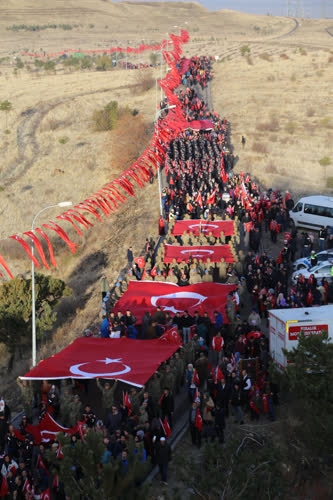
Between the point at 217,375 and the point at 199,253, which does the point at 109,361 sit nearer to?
the point at 217,375

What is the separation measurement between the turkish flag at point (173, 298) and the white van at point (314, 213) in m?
9.72

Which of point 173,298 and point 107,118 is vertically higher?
point 107,118

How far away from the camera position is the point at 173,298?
24.3 m

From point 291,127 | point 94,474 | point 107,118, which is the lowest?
point 94,474

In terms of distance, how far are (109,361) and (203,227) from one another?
496 inches

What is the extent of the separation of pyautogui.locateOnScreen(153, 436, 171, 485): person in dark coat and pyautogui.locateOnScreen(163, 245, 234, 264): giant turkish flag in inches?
486

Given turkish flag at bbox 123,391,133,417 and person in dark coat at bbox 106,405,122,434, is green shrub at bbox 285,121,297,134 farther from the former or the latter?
person in dark coat at bbox 106,405,122,434

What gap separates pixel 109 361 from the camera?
18656 millimetres

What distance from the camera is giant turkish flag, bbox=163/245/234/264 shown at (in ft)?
89.6

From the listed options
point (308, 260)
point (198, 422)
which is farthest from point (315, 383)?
point (308, 260)

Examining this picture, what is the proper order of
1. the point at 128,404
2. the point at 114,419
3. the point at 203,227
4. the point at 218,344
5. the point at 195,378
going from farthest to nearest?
the point at 203,227
the point at 218,344
the point at 195,378
the point at 128,404
the point at 114,419

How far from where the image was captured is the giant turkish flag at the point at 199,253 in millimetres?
27297

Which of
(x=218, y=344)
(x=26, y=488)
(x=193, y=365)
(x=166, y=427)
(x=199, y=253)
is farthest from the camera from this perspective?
(x=199, y=253)

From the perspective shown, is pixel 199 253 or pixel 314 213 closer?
pixel 199 253
